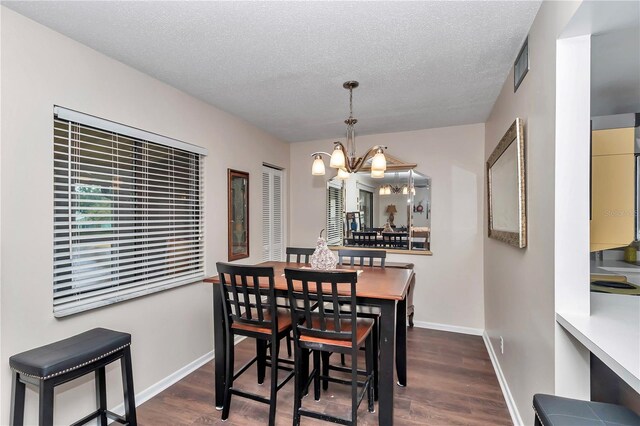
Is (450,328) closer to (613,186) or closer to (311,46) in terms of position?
(613,186)

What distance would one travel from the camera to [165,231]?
8.69 ft

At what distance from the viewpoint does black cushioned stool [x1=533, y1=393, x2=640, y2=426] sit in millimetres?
1094

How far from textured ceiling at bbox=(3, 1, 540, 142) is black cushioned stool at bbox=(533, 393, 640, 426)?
1857mm

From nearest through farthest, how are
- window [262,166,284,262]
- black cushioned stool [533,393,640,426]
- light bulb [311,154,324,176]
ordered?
black cushioned stool [533,393,640,426], light bulb [311,154,324,176], window [262,166,284,262]

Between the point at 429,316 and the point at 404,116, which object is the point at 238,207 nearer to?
the point at 404,116

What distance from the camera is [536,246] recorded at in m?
1.71

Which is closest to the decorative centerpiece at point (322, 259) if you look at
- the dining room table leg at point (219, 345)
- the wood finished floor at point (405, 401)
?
the dining room table leg at point (219, 345)

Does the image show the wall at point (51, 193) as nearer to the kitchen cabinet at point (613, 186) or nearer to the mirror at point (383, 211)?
the mirror at point (383, 211)

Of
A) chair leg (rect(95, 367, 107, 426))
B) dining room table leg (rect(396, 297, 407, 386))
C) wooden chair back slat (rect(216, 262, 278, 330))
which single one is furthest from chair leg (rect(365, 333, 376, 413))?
chair leg (rect(95, 367, 107, 426))

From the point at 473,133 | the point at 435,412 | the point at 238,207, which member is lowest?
the point at 435,412

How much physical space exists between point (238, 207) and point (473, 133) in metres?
2.90

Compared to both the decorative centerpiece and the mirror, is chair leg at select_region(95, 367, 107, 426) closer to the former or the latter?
the decorative centerpiece

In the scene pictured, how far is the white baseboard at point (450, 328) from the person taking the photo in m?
3.72

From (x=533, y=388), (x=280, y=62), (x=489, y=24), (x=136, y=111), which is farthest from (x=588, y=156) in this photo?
(x=136, y=111)
